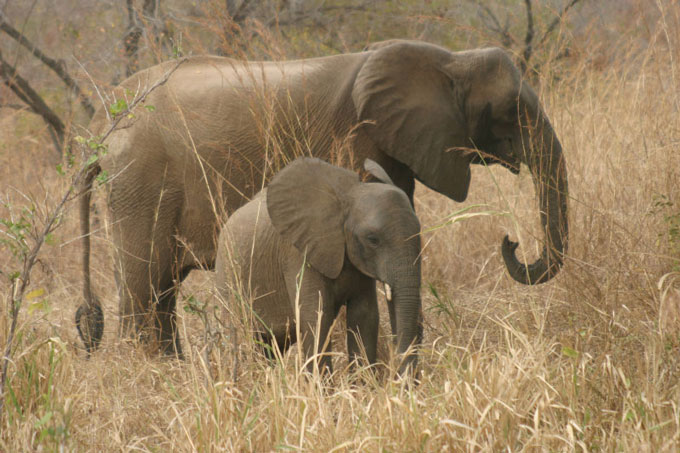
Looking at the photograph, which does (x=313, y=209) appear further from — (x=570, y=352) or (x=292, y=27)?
(x=292, y=27)

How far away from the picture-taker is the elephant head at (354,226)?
10.1ft

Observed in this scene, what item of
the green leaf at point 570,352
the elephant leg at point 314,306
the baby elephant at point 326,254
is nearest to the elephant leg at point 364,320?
the baby elephant at point 326,254

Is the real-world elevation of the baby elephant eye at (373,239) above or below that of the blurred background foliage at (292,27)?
above

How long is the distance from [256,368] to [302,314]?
0.88ft

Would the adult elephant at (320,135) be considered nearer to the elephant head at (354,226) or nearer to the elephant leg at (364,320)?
the elephant head at (354,226)

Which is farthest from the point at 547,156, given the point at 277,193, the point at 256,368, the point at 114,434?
the point at 114,434

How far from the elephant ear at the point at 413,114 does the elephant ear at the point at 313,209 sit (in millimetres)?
772

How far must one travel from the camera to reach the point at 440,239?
5746 mm

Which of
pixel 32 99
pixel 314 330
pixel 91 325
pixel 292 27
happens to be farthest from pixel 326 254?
pixel 292 27

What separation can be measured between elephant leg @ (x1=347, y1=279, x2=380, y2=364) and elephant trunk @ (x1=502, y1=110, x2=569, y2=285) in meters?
0.59

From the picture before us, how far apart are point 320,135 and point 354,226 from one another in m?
1.07

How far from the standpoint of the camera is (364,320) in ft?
11.1

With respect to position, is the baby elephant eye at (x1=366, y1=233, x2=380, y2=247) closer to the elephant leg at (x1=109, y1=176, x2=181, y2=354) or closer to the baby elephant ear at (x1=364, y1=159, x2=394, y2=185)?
the baby elephant ear at (x1=364, y1=159, x2=394, y2=185)

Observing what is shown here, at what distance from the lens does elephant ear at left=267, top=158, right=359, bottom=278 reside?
323 centimetres
